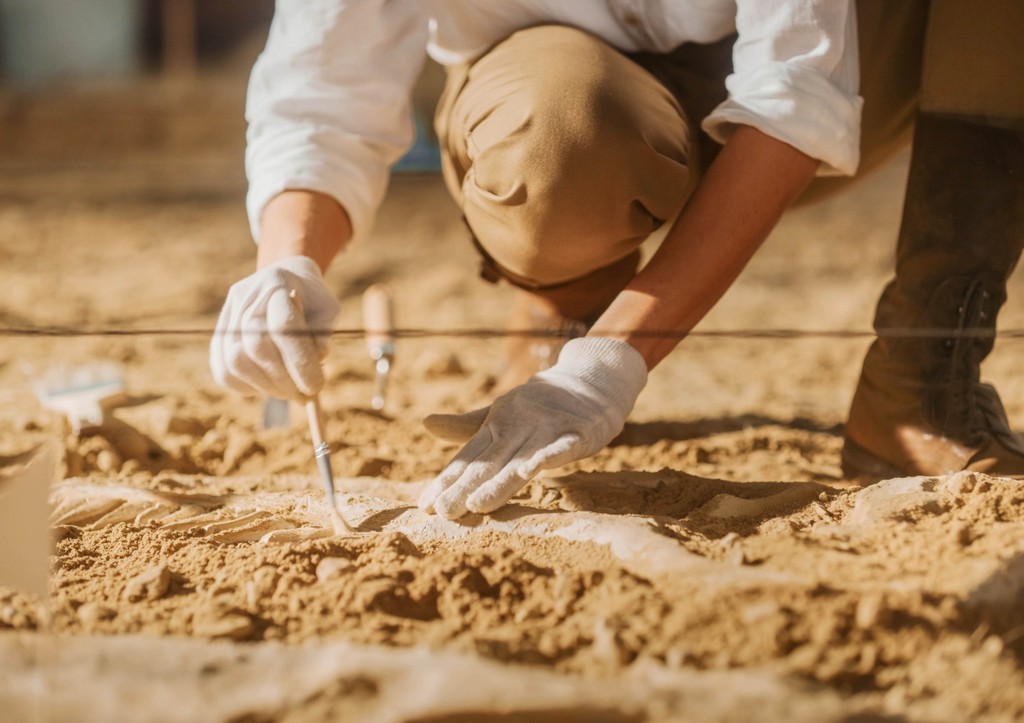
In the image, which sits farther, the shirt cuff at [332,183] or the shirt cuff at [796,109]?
the shirt cuff at [332,183]

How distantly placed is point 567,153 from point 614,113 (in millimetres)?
93

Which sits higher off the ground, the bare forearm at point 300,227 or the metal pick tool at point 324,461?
the bare forearm at point 300,227

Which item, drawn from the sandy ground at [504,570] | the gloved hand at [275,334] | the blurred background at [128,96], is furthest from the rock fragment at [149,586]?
the blurred background at [128,96]

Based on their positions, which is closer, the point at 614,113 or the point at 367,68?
the point at 614,113

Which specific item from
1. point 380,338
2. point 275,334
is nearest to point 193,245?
point 380,338

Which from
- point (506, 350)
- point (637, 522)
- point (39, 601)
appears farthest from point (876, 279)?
point (39, 601)

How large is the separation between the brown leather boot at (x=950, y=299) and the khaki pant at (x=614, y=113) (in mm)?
67

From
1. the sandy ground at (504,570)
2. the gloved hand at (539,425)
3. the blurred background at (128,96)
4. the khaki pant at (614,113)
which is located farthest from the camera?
the blurred background at (128,96)

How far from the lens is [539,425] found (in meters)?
1.39

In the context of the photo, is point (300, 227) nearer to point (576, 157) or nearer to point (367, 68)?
point (367, 68)

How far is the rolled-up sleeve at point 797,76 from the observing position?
1.47m

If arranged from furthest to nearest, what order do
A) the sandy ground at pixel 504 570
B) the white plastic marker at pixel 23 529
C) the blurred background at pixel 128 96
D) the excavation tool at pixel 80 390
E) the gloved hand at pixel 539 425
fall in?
the blurred background at pixel 128 96, the excavation tool at pixel 80 390, the gloved hand at pixel 539 425, the white plastic marker at pixel 23 529, the sandy ground at pixel 504 570

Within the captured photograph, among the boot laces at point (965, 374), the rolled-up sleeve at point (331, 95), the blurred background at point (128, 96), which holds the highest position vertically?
the rolled-up sleeve at point (331, 95)

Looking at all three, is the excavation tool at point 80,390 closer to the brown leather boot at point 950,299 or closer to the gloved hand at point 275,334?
the gloved hand at point 275,334
